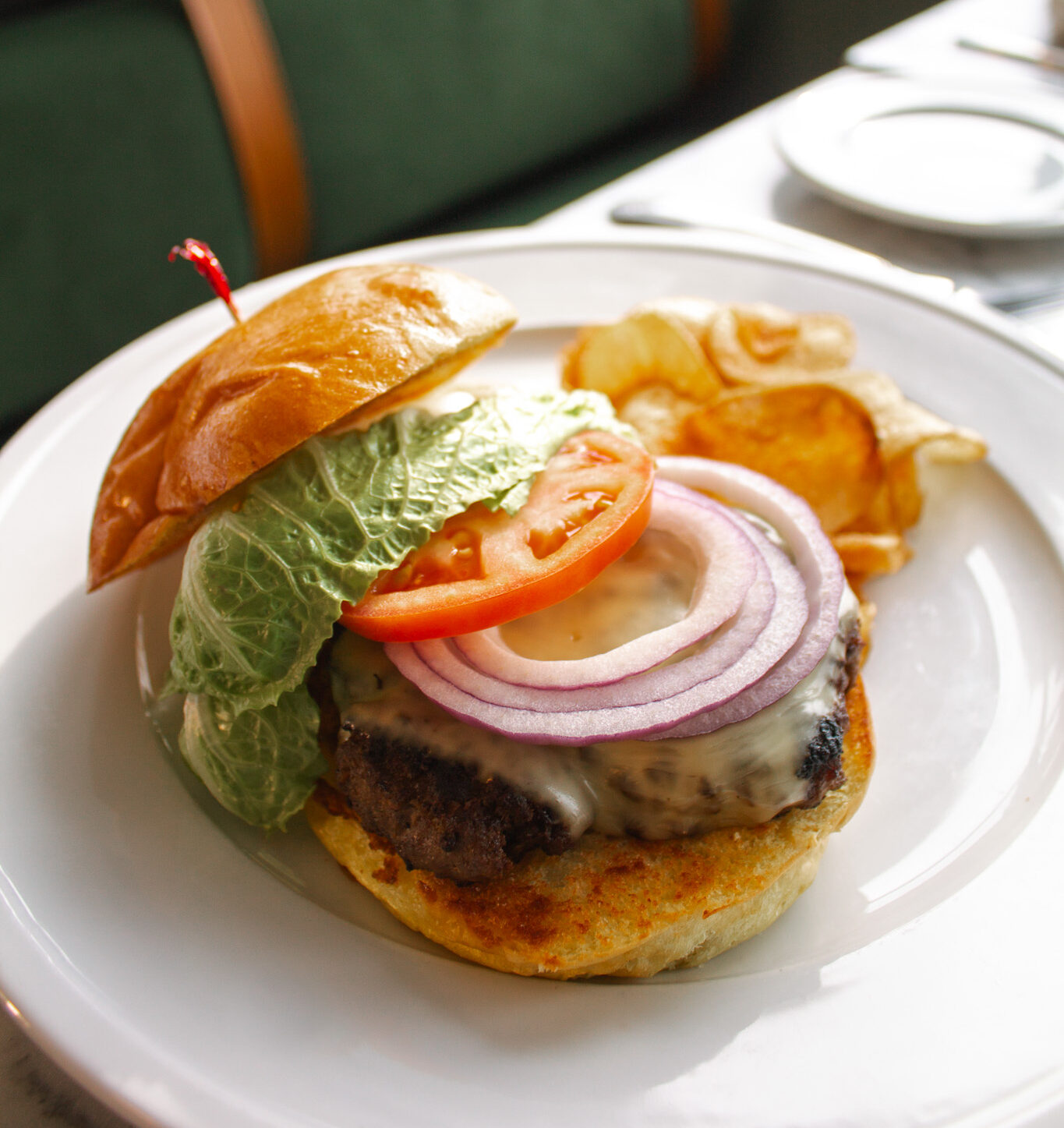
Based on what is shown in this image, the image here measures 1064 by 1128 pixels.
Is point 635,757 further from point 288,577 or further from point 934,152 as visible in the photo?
point 934,152

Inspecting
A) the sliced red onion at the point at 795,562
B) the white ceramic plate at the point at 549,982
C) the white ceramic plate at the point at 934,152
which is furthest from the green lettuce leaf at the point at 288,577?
the white ceramic plate at the point at 934,152

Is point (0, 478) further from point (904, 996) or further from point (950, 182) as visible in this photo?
point (950, 182)

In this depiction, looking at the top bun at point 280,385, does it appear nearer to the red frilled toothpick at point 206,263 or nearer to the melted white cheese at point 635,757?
the red frilled toothpick at point 206,263

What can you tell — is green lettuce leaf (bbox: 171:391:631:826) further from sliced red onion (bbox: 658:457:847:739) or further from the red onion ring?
sliced red onion (bbox: 658:457:847:739)

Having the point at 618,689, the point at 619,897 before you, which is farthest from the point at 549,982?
the point at 618,689

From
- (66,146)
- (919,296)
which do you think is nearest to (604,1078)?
(919,296)

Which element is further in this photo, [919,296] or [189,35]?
[189,35]
